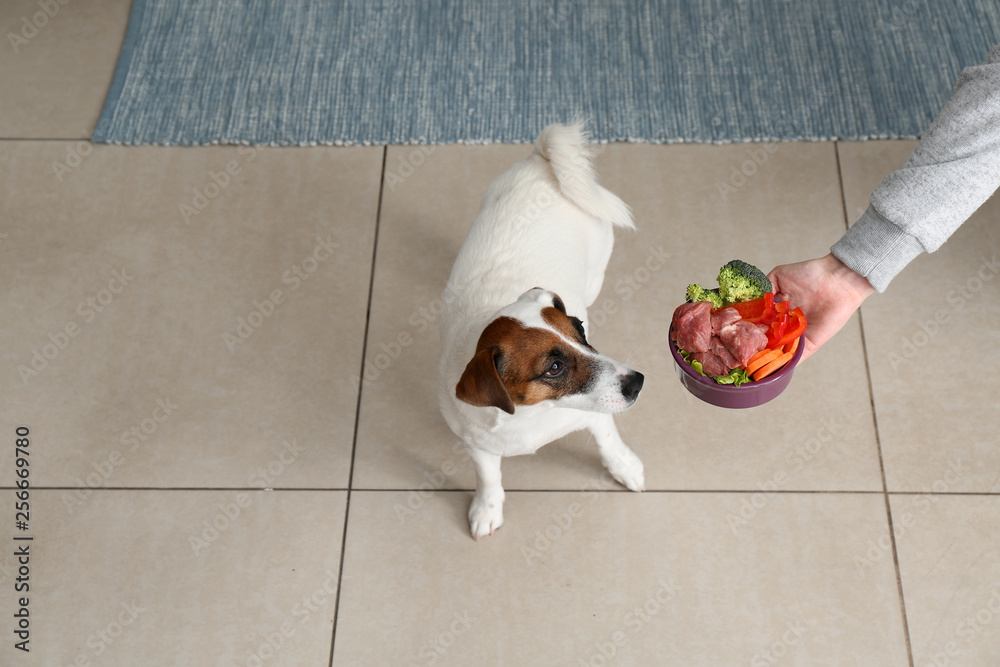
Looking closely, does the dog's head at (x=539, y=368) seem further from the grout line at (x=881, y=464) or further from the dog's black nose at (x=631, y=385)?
the grout line at (x=881, y=464)

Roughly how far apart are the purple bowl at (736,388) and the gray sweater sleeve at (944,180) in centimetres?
25

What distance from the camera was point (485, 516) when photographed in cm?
174

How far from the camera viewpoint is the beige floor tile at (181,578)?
1705 millimetres

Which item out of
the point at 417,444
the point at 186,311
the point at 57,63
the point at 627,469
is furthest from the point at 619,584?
the point at 57,63

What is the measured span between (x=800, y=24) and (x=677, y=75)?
407 millimetres

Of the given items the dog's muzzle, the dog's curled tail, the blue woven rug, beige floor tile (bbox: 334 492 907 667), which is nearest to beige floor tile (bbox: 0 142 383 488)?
the blue woven rug

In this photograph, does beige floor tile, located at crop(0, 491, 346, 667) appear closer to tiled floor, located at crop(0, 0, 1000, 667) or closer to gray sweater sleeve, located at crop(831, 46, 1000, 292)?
tiled floor, located at crop(0, 0, 1000, 667)

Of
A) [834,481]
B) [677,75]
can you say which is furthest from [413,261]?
[834,481]

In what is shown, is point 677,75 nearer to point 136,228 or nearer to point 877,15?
point 877,15

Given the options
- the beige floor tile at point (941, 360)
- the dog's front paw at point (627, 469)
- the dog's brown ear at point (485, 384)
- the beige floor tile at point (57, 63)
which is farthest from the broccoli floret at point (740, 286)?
the beige floor tile at point (57, 63)

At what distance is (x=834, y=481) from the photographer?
69.9 inches

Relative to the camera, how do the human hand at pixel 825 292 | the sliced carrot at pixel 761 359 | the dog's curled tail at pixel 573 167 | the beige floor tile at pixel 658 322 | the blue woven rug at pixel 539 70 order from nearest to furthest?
the sliced carrot at pixel 761 359 → the human hand at pixel 825 292 → the dog's curled tail at pixel 573 167 → the beige floor tile at pixel 658 322 → the blue woven rug at pixel 539 70

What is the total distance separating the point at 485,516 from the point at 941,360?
1.14m

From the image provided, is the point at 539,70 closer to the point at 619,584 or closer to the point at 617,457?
the point at 617,457
